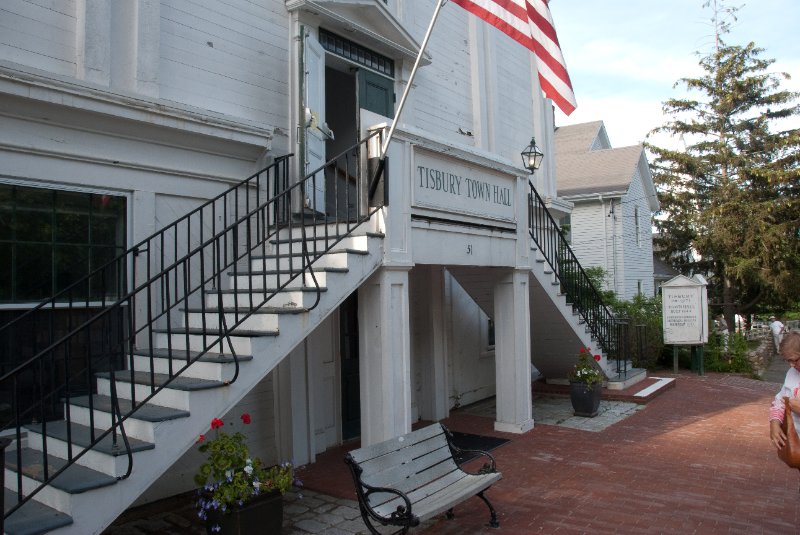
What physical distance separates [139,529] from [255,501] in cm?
136

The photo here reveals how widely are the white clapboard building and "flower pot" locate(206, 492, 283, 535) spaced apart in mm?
624

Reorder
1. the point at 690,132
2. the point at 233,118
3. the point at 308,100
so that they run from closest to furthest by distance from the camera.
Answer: the point at 233,118 → the point at 308,100 → the point at 690,132

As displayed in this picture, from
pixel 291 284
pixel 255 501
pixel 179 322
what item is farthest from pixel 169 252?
pixel 255 501

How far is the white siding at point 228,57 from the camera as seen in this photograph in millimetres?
6020

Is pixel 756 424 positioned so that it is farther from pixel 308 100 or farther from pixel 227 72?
pixel 227 72

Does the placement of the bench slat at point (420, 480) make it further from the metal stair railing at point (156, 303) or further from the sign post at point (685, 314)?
the sign post at point (685, 314)

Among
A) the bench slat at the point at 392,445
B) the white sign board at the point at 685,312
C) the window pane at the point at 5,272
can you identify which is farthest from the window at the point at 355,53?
the white sign board at the point at 685,312

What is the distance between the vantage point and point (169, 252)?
585 cm

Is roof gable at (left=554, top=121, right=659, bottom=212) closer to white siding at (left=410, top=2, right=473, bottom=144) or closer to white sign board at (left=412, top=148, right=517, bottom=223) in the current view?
white siding at (left=410, top=2, right=473, bottom=144)

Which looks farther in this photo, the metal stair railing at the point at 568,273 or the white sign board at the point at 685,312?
the white sign board at the point at 685,312

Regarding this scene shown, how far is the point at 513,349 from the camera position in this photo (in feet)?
26.3

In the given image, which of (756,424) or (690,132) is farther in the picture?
(690,132)

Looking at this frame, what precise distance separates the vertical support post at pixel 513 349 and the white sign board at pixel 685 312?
280 inches

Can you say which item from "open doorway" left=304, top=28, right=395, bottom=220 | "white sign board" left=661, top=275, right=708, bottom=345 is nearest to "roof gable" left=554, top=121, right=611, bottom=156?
"white sign board" left=661, top=275, right=708, bottom=345
